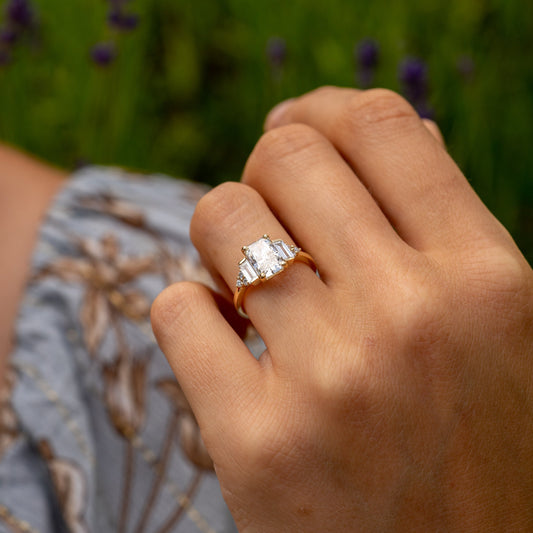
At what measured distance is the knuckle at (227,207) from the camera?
0.67m

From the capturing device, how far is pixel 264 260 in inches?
24.4

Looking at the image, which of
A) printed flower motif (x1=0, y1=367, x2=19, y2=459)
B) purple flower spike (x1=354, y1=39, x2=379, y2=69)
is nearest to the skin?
printed flower motif (x1=0, y1=367, x2=19, y2=459)

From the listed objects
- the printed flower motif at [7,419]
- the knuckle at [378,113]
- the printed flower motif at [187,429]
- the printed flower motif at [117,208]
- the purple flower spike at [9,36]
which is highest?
the knuckle at [378,113]

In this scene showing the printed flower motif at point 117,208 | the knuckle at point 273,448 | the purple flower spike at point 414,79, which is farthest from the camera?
the purple flower spike at point 414,79

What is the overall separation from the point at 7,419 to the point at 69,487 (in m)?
0.16

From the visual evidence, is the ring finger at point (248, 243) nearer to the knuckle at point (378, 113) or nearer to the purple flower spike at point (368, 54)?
the knuckle at point (378, 113)

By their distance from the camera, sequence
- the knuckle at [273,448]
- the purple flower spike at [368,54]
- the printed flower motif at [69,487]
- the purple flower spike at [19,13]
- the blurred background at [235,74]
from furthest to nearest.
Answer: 1. the purple flower spike at [19,13]
2. the blurred background at [235,74]
3. the purple flower spike at [368,54]
4. the printed flower motif at [69,487]
5. the knuckle at [273,448]

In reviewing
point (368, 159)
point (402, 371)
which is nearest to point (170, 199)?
point (368, 159)

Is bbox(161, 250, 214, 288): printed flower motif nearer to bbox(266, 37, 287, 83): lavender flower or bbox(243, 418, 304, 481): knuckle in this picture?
bbox(243, 418, 304, 481): knuckle

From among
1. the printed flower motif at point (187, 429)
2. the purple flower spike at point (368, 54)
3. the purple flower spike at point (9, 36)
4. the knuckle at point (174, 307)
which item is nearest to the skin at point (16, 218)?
the printed flower motif at point (187, 429)

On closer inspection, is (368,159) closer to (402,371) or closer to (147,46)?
(402,371)

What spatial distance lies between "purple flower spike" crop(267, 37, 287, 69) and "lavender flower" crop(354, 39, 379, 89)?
264mm

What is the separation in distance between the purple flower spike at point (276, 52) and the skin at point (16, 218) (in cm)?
78

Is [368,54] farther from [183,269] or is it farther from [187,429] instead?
[187,429]
